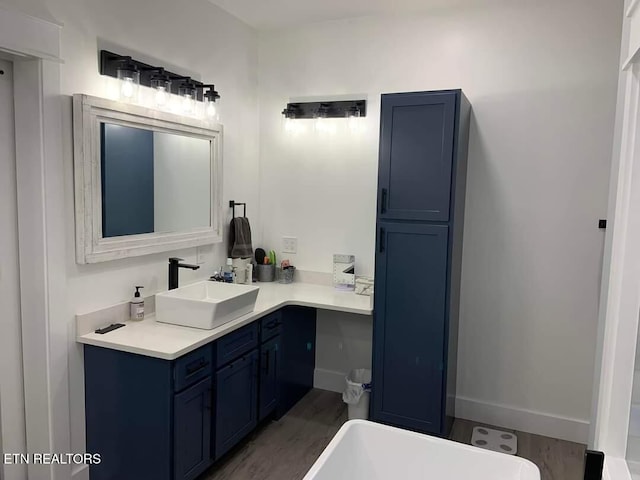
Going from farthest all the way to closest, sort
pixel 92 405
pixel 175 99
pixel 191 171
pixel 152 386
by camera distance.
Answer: pixel 191 171, pixel 175 99, pixel 92 405, pixel 152 386

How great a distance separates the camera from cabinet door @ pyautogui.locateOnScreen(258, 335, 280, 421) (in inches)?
119

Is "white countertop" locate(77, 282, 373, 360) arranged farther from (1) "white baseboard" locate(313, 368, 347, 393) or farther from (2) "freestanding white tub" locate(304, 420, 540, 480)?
(2) "freestanding white tub" locate(304, 420, 540, 480)

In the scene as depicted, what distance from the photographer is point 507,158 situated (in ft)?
10.3

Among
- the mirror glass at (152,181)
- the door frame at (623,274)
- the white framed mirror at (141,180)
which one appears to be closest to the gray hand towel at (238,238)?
the white framed mirror at (141,180)

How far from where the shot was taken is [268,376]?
122 inches

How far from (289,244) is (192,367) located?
1.58 meters

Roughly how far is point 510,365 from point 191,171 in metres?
2.36

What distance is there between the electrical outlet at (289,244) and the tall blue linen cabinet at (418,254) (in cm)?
91

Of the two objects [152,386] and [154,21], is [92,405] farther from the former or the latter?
[154,21]

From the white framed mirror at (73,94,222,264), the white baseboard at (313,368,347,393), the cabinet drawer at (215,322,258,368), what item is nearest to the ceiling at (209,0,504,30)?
the white framed mirror at (73,94,222,264)

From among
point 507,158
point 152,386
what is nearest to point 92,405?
point 152,386

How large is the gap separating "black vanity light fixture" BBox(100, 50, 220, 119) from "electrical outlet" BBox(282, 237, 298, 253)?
1.08 metres

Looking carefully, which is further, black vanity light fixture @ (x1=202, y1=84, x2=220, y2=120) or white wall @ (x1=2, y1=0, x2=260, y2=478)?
black vanity light fixture @ (x1=202, y1=84, x2=220, y2=120)

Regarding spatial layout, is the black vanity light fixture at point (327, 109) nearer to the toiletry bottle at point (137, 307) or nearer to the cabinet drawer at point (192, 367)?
the toiletry bottle at point (137, 307)
